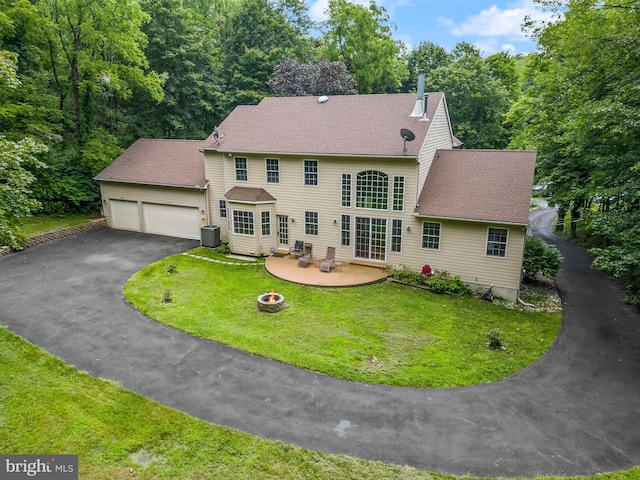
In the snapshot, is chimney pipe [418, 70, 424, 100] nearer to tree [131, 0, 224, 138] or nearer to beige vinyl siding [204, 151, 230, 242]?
beige vinyl siding [204, 151, 230, 242]

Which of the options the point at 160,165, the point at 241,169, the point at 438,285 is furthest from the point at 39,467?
the point at 160,165

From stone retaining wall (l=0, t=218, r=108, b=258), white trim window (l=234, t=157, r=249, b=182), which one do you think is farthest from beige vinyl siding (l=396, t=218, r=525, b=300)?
stone retaining wall (l=0, t=218, r=108, b=258)

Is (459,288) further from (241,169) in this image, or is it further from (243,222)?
(241,169)

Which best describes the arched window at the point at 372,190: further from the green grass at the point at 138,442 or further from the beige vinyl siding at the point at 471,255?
the green grass at the point at 138,442

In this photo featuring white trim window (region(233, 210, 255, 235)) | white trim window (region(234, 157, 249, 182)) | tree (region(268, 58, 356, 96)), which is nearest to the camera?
white trim window (region(233, 210, 255, 235))

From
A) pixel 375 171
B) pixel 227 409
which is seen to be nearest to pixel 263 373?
pixel 227 409

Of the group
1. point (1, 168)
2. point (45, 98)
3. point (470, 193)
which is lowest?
point (470, 193)

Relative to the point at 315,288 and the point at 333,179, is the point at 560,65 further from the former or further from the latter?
the point at 315,288
